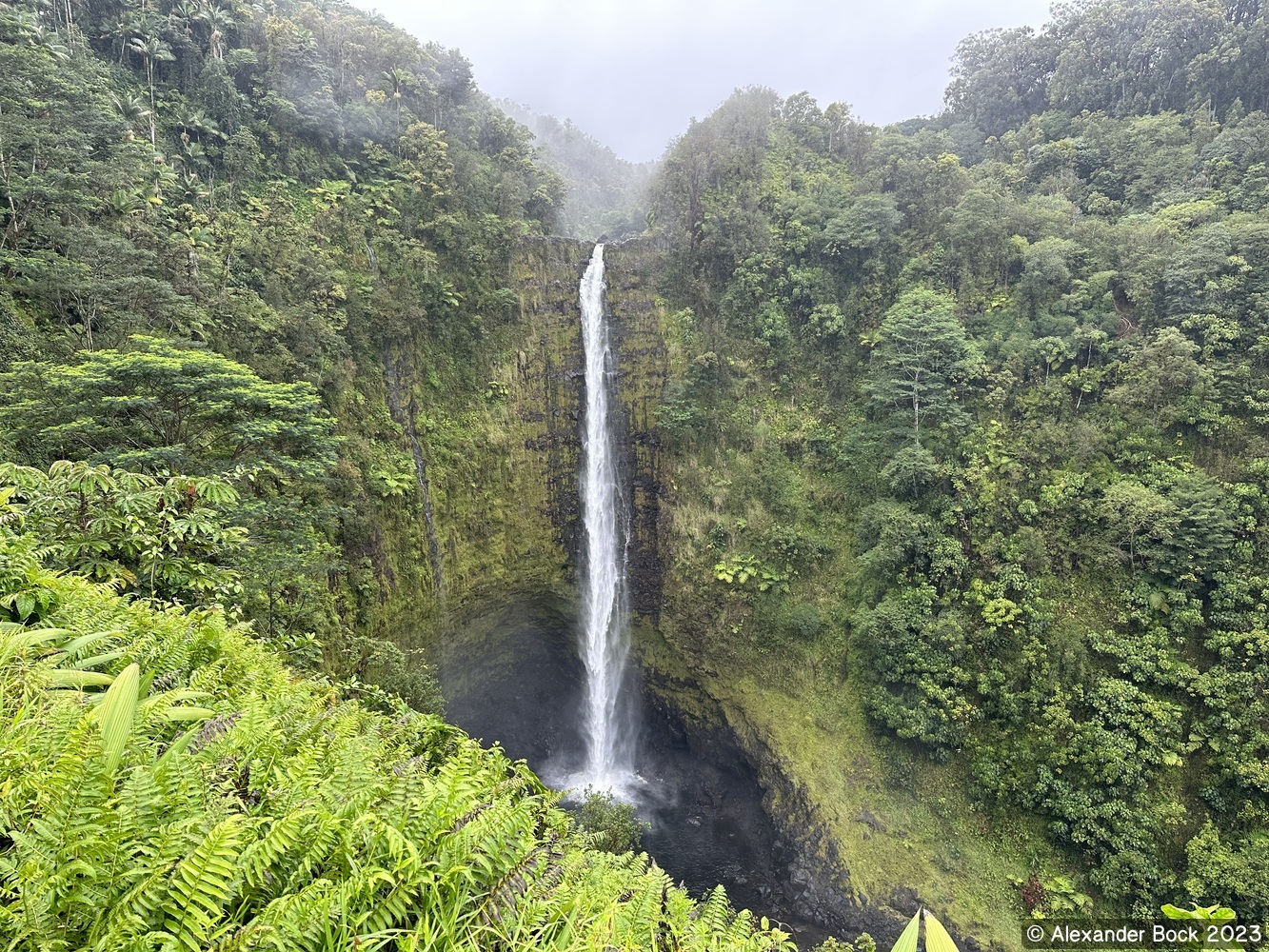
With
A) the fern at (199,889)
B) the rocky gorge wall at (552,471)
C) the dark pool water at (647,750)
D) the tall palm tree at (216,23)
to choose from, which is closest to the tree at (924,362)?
the rocky gorge wall at (552,471)

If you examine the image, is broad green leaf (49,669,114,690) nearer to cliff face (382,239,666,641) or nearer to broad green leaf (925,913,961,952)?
broad green leaf (925,913,961,952)

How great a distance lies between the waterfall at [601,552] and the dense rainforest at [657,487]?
54.4 inches

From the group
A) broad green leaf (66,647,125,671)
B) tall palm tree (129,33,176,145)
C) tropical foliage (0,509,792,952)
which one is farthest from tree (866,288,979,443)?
tall palm tree (129,33,176,145)

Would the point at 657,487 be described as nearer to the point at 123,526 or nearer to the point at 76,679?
the point at 123,526

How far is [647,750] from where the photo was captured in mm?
18172

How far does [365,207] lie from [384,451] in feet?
23.9

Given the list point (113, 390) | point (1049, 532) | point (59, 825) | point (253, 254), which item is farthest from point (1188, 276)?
point (253, 254)

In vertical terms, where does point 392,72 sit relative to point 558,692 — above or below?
above

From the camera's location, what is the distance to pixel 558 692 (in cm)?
1927

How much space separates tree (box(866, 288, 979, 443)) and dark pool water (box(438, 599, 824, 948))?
34.8 feet

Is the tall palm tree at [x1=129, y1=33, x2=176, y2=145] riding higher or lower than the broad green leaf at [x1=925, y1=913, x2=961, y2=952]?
higher

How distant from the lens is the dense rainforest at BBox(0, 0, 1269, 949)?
2.26 m

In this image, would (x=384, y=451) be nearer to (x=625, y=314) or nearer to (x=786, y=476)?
(x=625, y=314)

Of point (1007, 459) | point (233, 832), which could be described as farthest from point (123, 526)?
point (1007, 459)
